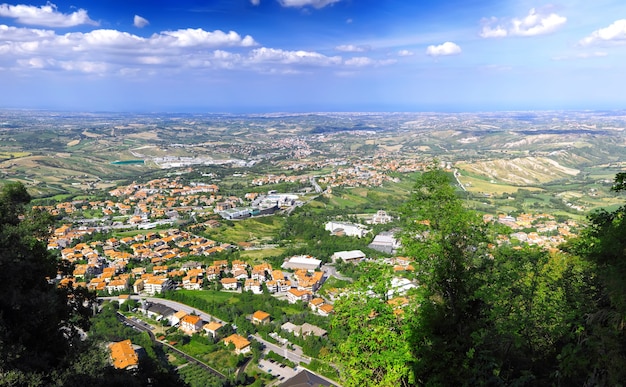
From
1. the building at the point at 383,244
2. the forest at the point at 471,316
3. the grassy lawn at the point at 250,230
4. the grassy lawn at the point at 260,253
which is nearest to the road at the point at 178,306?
the grassy lawn at the point at 260,253

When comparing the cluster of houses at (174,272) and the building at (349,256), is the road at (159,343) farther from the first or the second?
the building at (349,256)

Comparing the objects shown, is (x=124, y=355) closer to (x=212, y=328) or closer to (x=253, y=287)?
(x=212, y=328)

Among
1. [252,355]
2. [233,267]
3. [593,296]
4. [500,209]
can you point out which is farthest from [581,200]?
[593,296]

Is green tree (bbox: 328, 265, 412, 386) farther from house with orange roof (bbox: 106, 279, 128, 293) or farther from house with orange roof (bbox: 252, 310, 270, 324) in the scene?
house with orange roof (bbox: 106, 279, 128, 293)

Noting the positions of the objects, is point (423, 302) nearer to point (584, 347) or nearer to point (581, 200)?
point (584, 347)

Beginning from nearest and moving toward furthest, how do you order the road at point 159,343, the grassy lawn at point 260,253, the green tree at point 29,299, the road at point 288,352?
the green tree at point 29,299 < the road at point 159,343 < the road at point 288,352 < the grassy lawn at point 260,253

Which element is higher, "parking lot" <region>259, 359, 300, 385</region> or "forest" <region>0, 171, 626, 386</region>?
"forest" <region>0, 171, 626, 386</region>

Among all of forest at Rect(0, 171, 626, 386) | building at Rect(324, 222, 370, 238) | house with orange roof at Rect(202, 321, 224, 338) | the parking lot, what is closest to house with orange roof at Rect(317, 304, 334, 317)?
the parking lot
